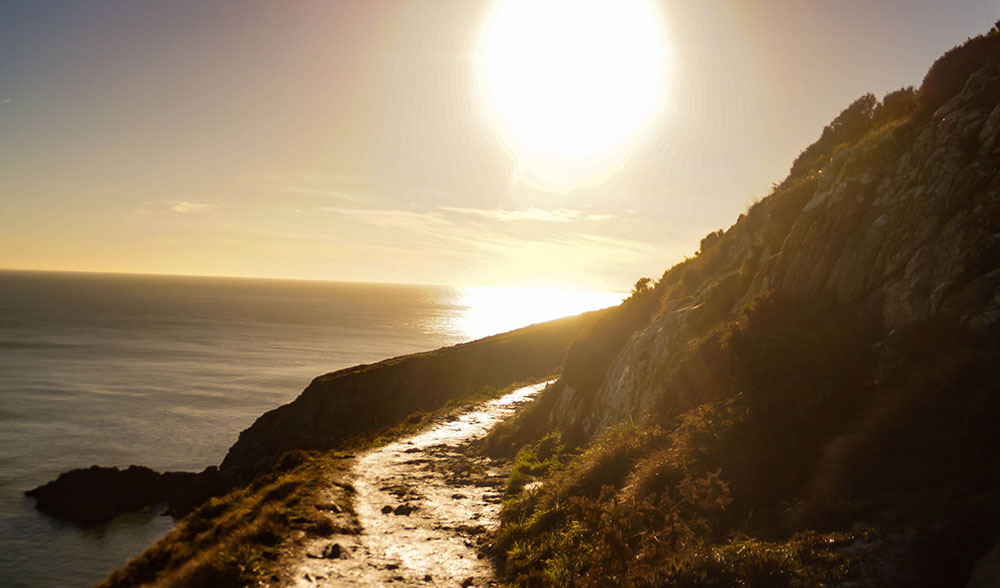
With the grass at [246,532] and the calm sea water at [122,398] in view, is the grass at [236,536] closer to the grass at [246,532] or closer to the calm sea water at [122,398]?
the grass at [246,532]

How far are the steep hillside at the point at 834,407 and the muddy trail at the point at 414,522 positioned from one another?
1.25m

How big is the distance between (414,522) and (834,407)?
39.8 feet

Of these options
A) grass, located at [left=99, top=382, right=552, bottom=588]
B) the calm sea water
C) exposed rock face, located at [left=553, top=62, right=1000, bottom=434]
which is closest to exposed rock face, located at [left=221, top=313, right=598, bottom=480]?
the calm sea water

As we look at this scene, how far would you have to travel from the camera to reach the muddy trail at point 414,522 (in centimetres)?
1177

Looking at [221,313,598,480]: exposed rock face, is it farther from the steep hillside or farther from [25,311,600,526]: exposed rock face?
the steep hillside

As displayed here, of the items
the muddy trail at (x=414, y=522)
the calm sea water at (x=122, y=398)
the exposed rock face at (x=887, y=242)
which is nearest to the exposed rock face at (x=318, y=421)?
the calm sea water at (x=122, y=398)

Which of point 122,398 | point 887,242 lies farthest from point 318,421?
point 122,398

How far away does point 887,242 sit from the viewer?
12516mm

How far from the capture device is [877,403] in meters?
9.74

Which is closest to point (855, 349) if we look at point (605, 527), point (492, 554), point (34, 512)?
point (605, 527)

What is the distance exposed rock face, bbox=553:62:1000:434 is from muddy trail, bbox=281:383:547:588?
21.0 ft

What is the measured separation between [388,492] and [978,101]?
71.2 feet

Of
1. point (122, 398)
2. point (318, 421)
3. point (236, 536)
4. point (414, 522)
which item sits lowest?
point (122, 398)

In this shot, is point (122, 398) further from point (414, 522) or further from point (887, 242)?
point (887, 242)
